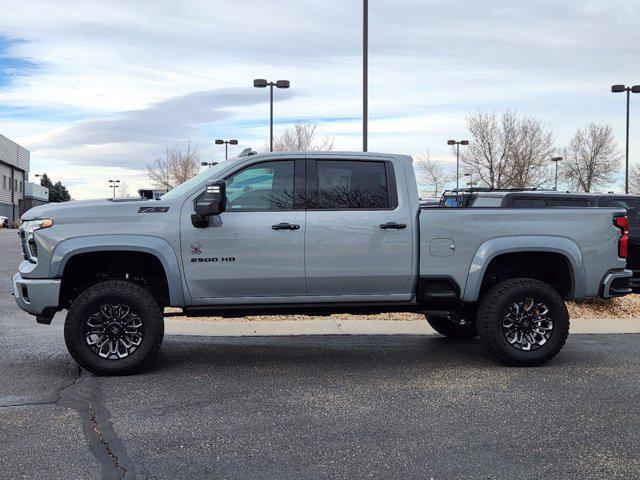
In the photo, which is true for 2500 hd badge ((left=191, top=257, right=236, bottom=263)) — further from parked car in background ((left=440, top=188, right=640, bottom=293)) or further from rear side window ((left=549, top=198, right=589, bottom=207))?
rear side window ((left=549, top=198, right=589, bottom=207))

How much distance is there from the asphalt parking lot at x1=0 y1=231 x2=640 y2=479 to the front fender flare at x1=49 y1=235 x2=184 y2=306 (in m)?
0.93

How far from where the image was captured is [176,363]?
24.7 feet

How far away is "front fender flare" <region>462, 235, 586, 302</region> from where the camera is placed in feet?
23.9

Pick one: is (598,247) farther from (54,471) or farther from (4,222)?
(4,222)

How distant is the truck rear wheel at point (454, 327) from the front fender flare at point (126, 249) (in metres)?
3.43

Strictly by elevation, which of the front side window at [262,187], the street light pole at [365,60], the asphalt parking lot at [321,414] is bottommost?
the asphalt parking lot at [321,414]

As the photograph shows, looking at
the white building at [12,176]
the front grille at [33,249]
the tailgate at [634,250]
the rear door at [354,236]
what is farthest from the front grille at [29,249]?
the white building at [12,176]

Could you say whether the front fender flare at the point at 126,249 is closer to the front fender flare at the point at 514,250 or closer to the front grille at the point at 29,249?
the front grille at the point at 29,249

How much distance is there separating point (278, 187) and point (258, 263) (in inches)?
31.8

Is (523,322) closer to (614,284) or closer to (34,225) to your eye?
(614,284)

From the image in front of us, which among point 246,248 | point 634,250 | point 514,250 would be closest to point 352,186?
point 246,248

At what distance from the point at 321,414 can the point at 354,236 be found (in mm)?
2036

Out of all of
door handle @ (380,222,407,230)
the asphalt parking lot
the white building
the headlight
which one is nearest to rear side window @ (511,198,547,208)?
the asphalt parking lot

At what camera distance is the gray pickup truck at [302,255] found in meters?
6.82
